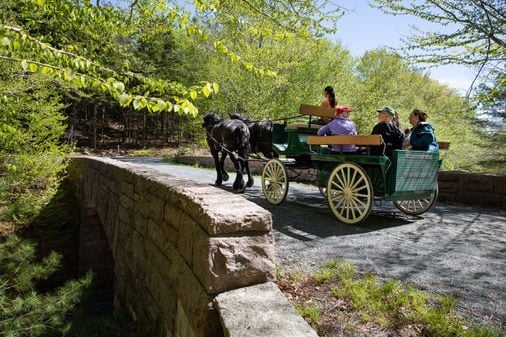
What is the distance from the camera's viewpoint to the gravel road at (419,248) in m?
2.79

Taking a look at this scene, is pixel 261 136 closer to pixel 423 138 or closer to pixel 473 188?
pixel 423 138

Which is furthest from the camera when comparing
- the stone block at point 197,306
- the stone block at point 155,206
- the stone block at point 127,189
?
the stone block at point 127,189

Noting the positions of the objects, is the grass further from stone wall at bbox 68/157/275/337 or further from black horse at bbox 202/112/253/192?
black horse at bbox 202/112/253/192

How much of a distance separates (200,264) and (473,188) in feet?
22.4

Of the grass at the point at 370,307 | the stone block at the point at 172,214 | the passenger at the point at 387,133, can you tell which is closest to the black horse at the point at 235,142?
the passenger at the point at 387,133

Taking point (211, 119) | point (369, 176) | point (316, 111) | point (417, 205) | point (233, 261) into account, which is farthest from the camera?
point (211, 119)

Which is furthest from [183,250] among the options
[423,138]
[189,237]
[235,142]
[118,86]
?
[235,142]

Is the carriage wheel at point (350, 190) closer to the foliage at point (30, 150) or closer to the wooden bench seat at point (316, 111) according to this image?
the wooden bench seat at point (316, 111)

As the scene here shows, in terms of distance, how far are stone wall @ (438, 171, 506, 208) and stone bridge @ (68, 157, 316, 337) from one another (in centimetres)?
620

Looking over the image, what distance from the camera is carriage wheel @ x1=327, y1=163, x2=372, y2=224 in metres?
4.58

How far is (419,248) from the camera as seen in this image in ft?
12.5

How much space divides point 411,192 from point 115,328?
422cm

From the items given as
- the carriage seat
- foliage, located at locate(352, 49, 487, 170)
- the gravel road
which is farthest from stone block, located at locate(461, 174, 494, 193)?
the carriage seat

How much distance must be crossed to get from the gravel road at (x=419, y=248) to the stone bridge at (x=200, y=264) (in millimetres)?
1050
